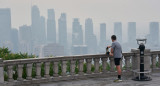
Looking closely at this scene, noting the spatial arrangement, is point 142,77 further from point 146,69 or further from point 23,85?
point 23,85

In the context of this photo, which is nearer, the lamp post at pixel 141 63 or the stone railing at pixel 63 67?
the stone railing at pixel 63 67

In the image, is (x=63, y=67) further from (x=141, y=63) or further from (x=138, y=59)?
(x=138, y=59)

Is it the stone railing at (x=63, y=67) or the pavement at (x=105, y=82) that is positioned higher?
the stone railing at (x=63, y=67)

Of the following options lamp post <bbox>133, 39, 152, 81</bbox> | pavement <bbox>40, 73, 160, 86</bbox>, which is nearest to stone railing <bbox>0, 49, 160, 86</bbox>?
pavement <bbox>40, 73, 160, 86</bbox>

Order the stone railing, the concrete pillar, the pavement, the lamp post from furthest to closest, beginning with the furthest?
the concrete pillar → the lamp post → the pavement → the stone railing

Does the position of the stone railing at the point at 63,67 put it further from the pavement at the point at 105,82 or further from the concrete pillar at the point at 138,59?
the pavement at the point at 105,82

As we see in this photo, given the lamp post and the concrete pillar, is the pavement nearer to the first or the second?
the lamp post

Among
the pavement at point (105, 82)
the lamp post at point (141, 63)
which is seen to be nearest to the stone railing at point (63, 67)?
the pavement at point (105, 82)

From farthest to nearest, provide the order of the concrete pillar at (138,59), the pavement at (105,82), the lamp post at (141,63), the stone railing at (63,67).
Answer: the concrete pillar at (138,59) < the lamp post at (141,63) < the pavement at (105,82) < the stone railing at (63,67)

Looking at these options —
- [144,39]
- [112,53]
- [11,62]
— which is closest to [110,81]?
[112,53]

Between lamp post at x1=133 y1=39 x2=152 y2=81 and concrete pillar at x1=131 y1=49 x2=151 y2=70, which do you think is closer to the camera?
lamp post at x1=133 y1=39 x2=152 y2=81

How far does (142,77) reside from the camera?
10938mm

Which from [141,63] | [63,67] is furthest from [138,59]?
Answer: [63,67]

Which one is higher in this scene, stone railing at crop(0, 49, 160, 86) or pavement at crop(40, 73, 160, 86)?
stone railing at crop(0, 49, 160, 86)
